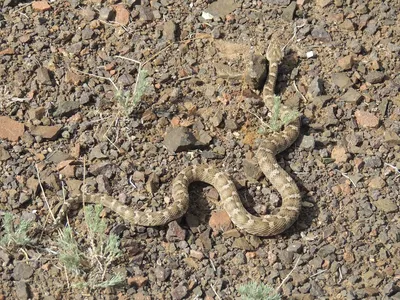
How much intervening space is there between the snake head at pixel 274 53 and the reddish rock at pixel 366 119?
4.34ft

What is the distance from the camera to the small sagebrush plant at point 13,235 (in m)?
7.50

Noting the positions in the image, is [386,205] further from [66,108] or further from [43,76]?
[43,76]

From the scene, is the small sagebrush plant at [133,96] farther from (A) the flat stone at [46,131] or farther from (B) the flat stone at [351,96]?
(B) the flat stone at [351,96]

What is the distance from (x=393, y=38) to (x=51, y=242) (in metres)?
5.72

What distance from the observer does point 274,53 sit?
966 centimetres

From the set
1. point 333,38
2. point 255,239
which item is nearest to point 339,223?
point 255,239

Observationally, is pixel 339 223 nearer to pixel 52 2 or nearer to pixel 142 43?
pixel 142 43

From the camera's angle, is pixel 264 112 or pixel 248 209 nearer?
pixel 248 209

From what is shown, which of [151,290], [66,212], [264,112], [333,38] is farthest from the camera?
[333,38]

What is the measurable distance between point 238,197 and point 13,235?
8.58ft

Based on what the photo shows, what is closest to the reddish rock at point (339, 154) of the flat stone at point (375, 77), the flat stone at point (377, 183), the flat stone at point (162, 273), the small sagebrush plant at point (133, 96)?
the flat stone at point (377, 183)

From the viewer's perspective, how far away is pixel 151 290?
24.5ft

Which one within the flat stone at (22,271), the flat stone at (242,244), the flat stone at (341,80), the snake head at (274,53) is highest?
the snake head at (274,53)

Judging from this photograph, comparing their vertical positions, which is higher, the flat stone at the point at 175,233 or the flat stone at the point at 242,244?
the flat stone at the point at 175,233
